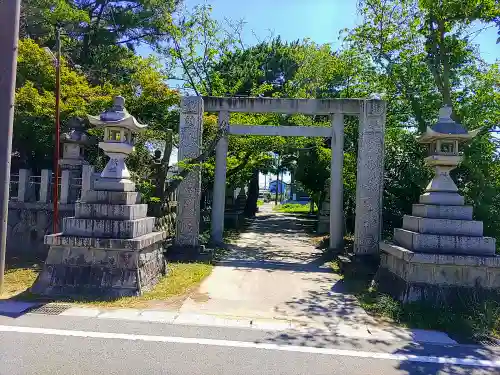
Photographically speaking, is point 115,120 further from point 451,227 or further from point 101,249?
point 451,227

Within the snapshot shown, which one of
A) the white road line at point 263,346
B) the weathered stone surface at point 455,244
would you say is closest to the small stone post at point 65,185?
the white road line at point 263,346

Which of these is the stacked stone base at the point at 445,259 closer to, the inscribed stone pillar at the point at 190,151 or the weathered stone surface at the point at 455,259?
the weathered stone surface at the point at 455,259

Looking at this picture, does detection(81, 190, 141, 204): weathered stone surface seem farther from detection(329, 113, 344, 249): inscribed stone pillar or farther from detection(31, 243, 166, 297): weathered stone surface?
detection(329, 113, 344, 249): inscribed stone pillar

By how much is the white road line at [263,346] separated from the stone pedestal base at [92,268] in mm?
1657

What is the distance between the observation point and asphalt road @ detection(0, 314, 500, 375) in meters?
4.24

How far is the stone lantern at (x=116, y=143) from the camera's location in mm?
7391

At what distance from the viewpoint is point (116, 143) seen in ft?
24.6

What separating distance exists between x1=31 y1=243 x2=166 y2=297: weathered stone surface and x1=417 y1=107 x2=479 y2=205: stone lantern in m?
5.41

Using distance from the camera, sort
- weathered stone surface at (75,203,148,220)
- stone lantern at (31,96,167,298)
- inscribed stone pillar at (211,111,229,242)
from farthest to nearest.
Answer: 1. inscribed stone pillar at (211,111,229,242)
2. weathered stone surface at (75,203,148,220)
3. stone lantern at (31,96,167,298)

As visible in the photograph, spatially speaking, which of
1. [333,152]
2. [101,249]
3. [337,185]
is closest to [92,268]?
[101,249]

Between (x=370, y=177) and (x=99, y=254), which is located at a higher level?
(x=370, y=177)

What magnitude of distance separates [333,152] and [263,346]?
7554mm

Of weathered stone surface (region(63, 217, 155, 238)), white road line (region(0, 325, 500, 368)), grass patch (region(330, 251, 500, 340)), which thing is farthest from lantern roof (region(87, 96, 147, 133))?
grass patch (region(330, 251, 500, 340))

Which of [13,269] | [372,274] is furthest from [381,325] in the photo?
[13,269]
